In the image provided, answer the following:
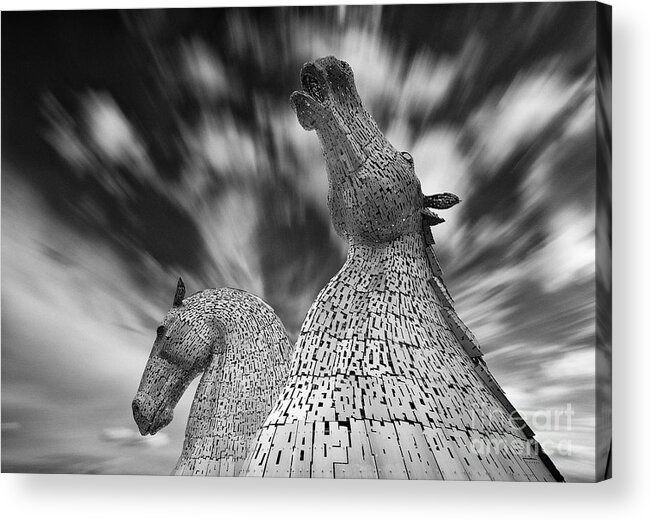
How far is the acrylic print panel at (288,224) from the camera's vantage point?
2861 millimetres

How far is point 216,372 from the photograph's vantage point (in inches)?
A: 123

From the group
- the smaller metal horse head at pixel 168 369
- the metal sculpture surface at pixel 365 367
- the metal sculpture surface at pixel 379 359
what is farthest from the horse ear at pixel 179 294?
the metal sculpture surface at pixel 379 359

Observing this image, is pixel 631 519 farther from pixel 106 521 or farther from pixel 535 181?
pixel 106 521

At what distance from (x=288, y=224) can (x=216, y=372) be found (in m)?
0.53

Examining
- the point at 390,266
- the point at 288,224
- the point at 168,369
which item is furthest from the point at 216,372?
the point at 390,266

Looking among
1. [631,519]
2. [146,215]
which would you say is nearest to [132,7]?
[146,215]

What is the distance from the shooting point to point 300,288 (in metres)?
3.30

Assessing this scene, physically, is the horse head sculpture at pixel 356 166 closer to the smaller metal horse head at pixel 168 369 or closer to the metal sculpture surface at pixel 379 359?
the metal sculpture surface at pixel 379 359

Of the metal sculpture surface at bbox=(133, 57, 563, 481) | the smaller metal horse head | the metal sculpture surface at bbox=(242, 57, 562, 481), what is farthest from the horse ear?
the metal sculpture surface at bbox=(242, 57, 562, 481)

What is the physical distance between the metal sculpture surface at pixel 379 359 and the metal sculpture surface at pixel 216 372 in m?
0.22

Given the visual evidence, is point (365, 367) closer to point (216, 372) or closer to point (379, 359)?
point (379, 359)

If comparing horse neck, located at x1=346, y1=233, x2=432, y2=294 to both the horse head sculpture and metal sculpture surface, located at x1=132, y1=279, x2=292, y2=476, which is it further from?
metal sculpture surface, located at x1=132, y1=279, x2=292, y2=476

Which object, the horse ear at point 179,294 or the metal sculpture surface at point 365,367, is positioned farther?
the horse ear at point 179,294

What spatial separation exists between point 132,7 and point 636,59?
5.26 ft
